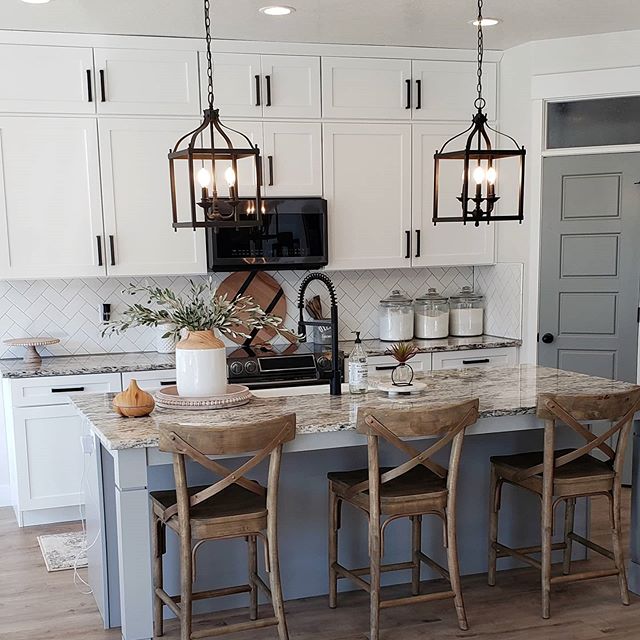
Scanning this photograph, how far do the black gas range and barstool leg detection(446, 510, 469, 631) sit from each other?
1.71m

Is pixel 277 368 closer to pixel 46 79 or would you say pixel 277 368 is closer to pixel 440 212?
pixel 440 212

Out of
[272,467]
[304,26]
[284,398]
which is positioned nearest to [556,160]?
[304,26]

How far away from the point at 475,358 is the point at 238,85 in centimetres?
226

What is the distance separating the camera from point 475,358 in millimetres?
5309

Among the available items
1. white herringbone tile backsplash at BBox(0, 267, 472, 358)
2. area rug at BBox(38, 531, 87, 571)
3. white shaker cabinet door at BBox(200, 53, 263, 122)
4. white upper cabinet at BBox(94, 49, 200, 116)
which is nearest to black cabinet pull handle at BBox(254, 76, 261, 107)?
white shaker cabinet door at BBox(200, 53, 263, 122)

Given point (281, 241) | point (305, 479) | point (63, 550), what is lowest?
point (63, 550)

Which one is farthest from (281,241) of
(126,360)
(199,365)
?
(199,365)

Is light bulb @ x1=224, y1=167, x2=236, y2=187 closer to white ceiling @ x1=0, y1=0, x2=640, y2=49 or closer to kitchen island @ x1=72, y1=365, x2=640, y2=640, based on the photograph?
kitchen island @ x1=72, y1=365, x2=640, y2=640

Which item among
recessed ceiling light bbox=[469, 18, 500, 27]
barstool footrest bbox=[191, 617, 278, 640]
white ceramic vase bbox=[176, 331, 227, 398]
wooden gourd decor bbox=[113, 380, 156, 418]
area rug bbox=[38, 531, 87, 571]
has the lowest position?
area rug bbox=[38, 531, 87, 571]

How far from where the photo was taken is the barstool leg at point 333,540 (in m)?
3.32

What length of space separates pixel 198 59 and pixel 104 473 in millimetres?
2648

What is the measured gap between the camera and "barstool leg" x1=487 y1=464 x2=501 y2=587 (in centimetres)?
355

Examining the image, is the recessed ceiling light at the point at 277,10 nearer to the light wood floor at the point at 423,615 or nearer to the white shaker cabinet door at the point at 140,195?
the white shaker cabinet door at the point at 140,195

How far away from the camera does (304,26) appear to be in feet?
15.2
